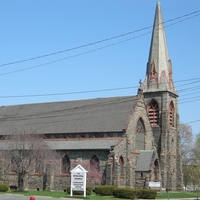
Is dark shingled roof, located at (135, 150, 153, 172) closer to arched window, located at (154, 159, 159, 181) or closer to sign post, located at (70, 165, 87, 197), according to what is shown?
arched window, located at (154, 159, 159, 181)

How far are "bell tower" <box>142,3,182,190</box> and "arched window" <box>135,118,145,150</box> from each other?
4429mm

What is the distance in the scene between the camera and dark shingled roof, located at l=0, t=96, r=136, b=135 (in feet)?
196

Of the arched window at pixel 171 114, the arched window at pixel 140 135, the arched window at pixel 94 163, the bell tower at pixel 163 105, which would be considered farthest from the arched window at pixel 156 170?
the arched window at pixel 171 114

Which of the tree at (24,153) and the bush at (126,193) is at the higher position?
the tree at (24,153)

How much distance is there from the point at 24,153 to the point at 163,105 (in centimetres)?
2373

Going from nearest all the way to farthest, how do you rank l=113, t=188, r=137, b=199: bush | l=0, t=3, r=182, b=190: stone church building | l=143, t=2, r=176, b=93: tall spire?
l=113, t=188, r=137, b=199: bush → l=0, t=3, r=182, b=190: stone church building → l=143, t=2, r=176, b=93: tall spire

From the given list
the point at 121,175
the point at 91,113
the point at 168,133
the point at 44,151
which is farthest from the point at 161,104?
the point at 44,151

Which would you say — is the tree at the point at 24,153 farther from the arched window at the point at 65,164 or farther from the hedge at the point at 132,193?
the hedge at the point at 132,193

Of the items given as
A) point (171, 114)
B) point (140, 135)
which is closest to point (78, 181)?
point (140, 135)

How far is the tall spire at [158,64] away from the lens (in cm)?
6894

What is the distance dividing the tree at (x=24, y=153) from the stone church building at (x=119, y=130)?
6.66 ft

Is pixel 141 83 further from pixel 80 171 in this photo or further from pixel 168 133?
pixel 80 171

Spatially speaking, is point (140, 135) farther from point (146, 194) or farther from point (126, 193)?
point (126, 193)

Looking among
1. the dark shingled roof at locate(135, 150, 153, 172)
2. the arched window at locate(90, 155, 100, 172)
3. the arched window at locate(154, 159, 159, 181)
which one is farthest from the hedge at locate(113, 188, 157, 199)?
the arched window at locate(154, 159, 159, 181)
